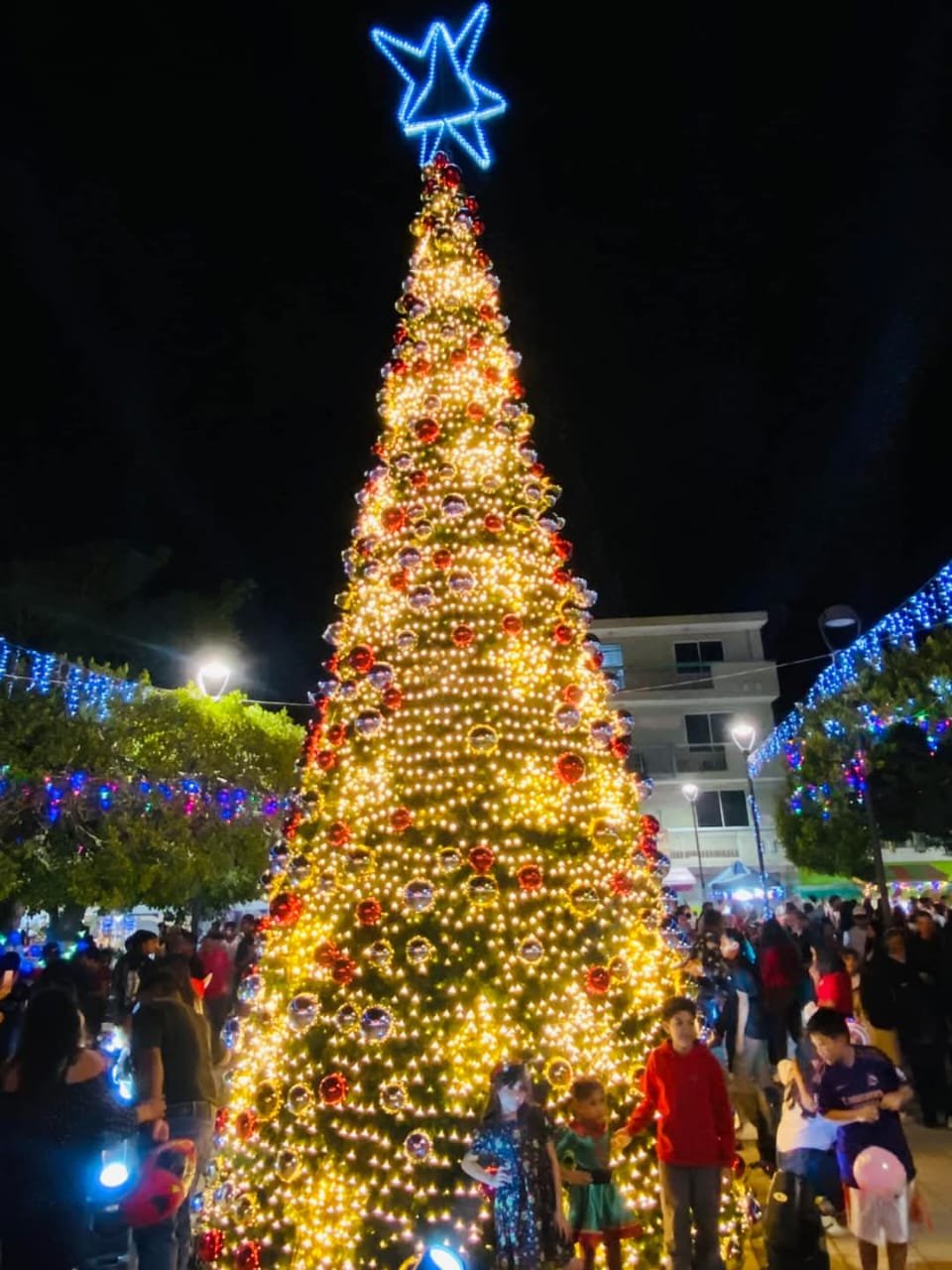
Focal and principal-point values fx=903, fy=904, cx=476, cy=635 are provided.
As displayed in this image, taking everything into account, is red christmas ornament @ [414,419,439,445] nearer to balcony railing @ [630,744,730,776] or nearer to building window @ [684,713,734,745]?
balcony railing @ [630,744,730,776]

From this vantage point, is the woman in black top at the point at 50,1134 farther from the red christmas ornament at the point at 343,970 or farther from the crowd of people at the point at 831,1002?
the crowd of people at the point at 831,1002

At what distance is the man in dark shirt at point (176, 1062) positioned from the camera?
15.2 feet

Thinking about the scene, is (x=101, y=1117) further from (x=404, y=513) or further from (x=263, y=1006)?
(x=404, y=513)

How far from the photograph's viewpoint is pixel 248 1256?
4.61m

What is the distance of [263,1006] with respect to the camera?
5.33 metres

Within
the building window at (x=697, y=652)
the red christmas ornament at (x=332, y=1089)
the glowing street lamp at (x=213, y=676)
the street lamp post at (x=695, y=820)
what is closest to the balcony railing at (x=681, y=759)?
the street lamp post at (x=695, y=820)

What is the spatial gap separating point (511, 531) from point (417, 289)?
2260 mm

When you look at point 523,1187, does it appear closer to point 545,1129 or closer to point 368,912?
point 545,1129

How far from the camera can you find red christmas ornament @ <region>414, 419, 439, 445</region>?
6.27 meters

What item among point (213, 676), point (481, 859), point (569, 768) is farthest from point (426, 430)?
point (213, 676)

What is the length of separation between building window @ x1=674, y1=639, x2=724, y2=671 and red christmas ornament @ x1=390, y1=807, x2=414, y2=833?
3034 cm

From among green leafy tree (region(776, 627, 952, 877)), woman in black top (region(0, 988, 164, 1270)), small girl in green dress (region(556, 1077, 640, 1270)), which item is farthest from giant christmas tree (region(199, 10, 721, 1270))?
green leafy tree (region(776, 627, 952, 877))

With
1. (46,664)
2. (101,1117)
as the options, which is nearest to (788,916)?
(101,1117)

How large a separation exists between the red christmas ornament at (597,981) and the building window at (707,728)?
29751mm
